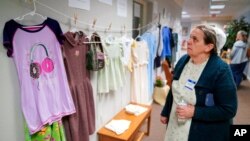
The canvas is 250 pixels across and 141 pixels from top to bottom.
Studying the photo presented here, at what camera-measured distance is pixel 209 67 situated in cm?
120

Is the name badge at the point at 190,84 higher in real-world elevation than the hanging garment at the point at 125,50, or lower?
lower

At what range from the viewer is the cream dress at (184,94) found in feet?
4.11

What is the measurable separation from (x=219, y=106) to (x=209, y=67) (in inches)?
10.1

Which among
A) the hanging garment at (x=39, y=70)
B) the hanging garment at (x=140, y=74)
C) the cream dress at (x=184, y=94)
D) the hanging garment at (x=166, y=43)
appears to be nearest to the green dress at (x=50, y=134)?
the hanging garment at (x=39, y=70)

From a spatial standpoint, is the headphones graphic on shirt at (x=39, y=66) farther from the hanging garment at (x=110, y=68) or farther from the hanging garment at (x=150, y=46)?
the hanging garment at (x=150, y=46)

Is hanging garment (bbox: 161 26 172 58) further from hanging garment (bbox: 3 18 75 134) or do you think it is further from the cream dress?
hanging garment (bbox: 3 18 75 134)

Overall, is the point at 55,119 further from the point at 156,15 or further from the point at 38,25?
the point at 156,15

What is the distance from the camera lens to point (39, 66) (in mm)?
1166

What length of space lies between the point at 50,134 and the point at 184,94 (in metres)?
0.95

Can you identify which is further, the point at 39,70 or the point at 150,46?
the point at 150,46

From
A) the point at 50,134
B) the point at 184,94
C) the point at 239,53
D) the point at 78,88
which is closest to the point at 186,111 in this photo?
the point at 184,94

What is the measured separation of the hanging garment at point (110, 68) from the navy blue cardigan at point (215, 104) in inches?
36.2

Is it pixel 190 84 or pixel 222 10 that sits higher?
pixel 222 10

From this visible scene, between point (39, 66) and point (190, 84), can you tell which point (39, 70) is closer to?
point (39, 66)
